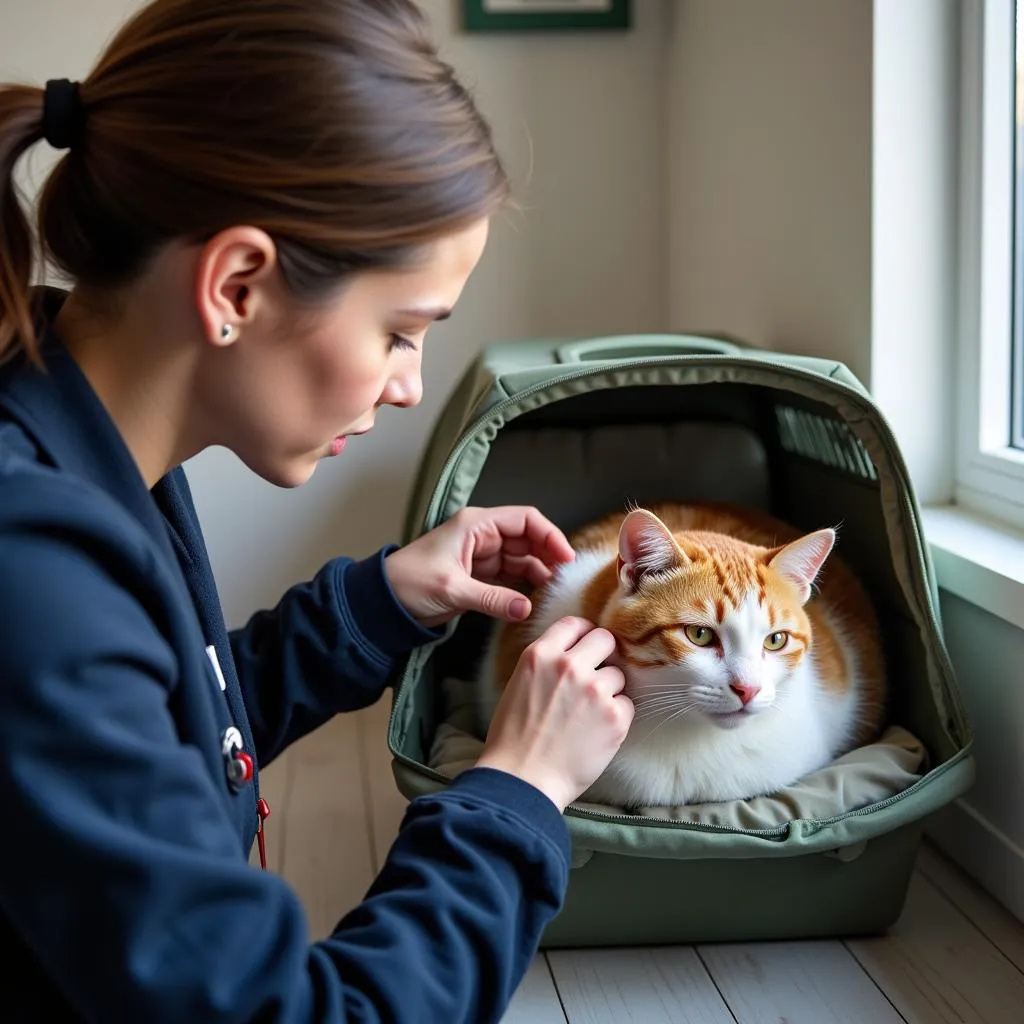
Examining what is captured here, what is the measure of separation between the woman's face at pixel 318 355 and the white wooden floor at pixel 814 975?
740 mm

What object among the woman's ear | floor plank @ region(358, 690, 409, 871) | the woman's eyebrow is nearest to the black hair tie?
the woman's ear

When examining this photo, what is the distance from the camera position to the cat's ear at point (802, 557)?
1.27 m

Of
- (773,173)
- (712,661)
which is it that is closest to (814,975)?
(712,661)

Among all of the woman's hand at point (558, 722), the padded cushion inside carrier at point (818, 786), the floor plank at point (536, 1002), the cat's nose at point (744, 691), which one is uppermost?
the woman's hand at point (558, 722)

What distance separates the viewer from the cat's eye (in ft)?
4.01

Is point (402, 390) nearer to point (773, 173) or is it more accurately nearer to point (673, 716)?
point (673, 716)

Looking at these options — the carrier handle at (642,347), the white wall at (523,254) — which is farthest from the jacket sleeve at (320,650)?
the white wall at (523,254)

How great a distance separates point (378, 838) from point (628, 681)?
69cm

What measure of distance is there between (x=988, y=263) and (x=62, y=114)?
1.22 meters

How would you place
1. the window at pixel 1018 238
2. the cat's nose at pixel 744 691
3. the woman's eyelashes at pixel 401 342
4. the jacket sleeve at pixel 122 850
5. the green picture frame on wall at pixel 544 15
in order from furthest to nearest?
the green picture frame on wall at pixel 544 15, the window at pixel 1018 238, the cat's nose at pixel 744 691, the woman's eyelashes at pixel 401 342, the jacket sleeve at pixel 122 850

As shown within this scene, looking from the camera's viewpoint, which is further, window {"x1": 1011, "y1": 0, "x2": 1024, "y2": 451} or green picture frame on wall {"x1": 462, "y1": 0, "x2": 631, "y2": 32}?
green picture frame on wall {"x1": 462, "y1": 0, "x2": 631, "y2": 32}

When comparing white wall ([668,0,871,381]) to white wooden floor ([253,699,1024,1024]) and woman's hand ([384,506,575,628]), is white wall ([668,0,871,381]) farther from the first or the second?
white wooden floor ([253,699,1024,1024])

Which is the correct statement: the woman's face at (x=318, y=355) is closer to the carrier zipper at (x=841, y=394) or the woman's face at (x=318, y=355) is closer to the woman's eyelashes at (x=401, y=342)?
the woman's eyelashes at (x=401, y=342)

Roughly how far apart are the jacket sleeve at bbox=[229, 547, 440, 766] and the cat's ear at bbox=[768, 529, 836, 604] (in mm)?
384
